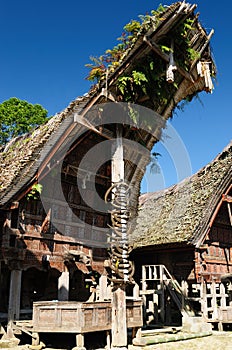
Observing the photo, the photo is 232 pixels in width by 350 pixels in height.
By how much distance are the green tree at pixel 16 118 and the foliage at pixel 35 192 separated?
13.9m

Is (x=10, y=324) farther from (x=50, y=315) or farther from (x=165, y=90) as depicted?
(x=165, y=90)

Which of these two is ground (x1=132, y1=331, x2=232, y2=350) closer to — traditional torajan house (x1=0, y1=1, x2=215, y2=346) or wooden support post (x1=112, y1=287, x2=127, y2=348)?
wooden support post (x1=112, y1=287, x2=127, y2=348)

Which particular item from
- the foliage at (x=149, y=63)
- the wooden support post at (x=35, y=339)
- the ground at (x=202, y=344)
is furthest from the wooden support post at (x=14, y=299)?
the foliage at (x=149, y=63)

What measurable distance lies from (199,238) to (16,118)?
50.7 ft

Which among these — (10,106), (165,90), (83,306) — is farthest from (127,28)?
(10,106)

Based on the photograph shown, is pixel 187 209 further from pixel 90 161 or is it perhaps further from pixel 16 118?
pixel 16 118

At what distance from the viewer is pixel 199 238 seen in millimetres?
16453

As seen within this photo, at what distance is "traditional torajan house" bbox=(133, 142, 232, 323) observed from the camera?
54.5 feet

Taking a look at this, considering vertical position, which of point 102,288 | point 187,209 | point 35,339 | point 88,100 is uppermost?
point 88,100

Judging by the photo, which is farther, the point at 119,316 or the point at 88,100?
the point at 88,100

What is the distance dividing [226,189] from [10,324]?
40.3 feet

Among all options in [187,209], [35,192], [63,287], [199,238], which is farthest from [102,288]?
[187,209]

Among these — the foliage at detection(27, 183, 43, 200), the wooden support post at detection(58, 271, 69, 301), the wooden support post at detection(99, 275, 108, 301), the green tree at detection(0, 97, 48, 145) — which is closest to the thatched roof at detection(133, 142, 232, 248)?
the wooden support post at detection(99, 275, 108, 301)

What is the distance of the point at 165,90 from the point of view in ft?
42.7
